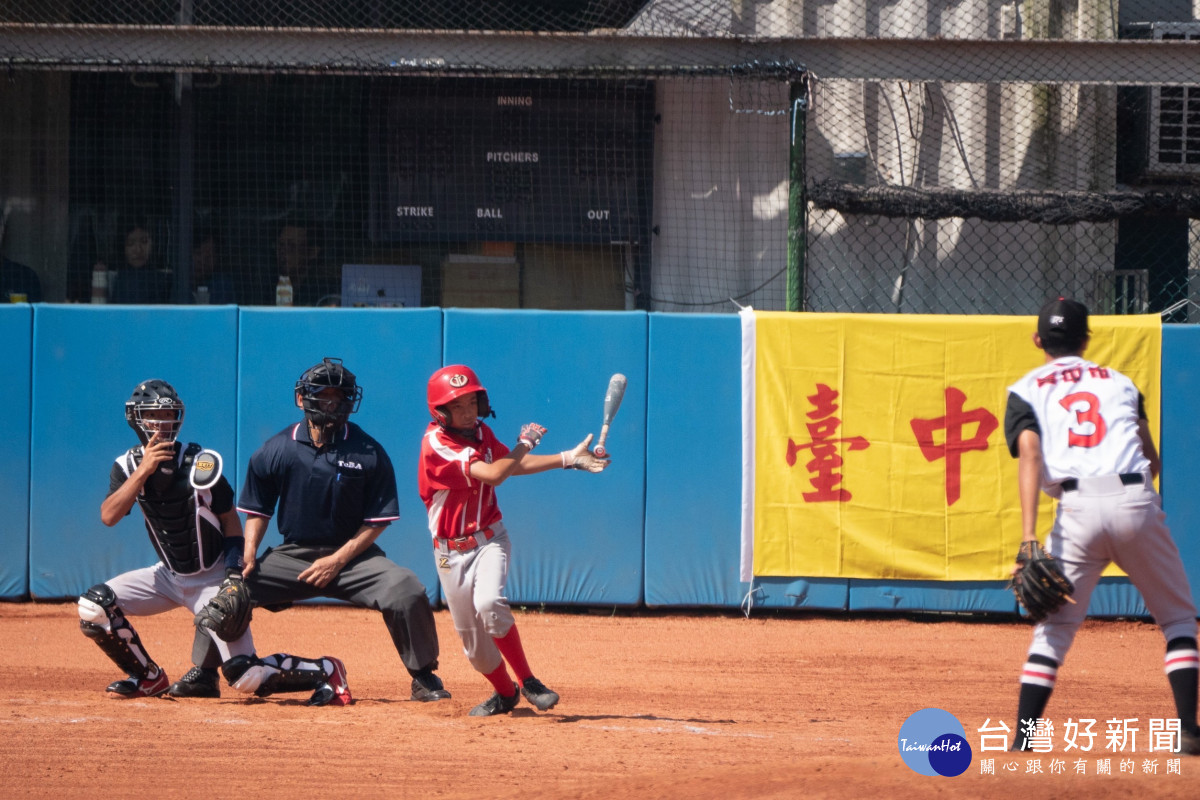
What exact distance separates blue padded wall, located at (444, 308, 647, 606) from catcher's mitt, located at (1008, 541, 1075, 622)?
4242 millimetres

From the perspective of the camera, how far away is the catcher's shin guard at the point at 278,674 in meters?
5.39

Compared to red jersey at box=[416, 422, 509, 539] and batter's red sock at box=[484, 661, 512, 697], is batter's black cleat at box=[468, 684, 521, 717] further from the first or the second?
red jersey at box=[416, 422, 509, 539]

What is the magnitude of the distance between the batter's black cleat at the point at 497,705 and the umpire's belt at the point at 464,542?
2.46 feet

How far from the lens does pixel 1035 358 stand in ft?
26.5

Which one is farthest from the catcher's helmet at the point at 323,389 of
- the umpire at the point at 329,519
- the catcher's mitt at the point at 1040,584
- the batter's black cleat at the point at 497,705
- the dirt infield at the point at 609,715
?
the catcher's mitt at the point at 1040,584

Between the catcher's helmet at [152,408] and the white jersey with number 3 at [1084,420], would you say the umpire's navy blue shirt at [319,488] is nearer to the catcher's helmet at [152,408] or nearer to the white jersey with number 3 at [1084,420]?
the catcher's helmet at [152,408]

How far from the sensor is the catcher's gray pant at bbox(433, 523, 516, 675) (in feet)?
16.4

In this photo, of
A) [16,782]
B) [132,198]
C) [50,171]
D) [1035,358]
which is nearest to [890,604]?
[1035,358]

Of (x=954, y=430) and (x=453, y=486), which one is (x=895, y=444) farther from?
(x=453, y=486)

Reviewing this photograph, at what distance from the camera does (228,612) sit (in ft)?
17.0

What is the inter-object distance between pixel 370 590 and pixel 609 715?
4.34 ft

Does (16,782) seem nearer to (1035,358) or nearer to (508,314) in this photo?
(508,314)

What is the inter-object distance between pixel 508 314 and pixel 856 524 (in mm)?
2943

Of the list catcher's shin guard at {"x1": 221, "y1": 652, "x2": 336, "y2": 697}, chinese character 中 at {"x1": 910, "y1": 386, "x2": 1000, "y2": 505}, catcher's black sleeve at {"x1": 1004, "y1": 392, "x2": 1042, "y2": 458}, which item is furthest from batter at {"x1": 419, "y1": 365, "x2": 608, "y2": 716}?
chinese character 中 at {"x1": 910, "y1": 386, "x2": 1000, "y2": 505}
